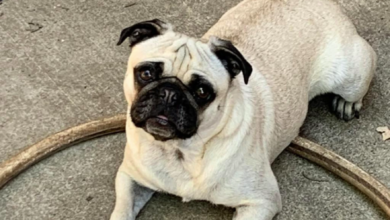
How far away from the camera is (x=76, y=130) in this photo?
3.01 m

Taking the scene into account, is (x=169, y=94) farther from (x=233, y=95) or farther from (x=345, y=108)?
(x=345, y=108)

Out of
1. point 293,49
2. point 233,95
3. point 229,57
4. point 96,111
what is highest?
point 229,57

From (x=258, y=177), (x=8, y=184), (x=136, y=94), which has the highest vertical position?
(x=136, y=94)

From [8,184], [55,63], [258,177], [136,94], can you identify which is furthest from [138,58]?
[55,63]

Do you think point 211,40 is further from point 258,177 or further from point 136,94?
point 258,177

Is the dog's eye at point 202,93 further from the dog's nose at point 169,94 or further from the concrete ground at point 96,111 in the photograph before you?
the concrete ground at point 96,111

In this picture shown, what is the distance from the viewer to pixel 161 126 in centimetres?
236

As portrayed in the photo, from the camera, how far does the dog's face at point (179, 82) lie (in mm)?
2332

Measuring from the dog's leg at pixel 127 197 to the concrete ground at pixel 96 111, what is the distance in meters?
0.05

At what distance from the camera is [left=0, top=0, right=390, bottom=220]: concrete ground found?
283cm

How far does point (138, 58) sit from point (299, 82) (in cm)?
76

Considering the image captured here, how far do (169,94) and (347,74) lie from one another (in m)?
1.06

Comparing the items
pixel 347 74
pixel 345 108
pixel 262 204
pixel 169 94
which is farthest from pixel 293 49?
pixel 169 94

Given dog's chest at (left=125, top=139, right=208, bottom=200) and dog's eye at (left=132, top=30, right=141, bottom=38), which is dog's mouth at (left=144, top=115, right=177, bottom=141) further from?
dog's eye at (left=132, top=30, right=141, bottom=38)
